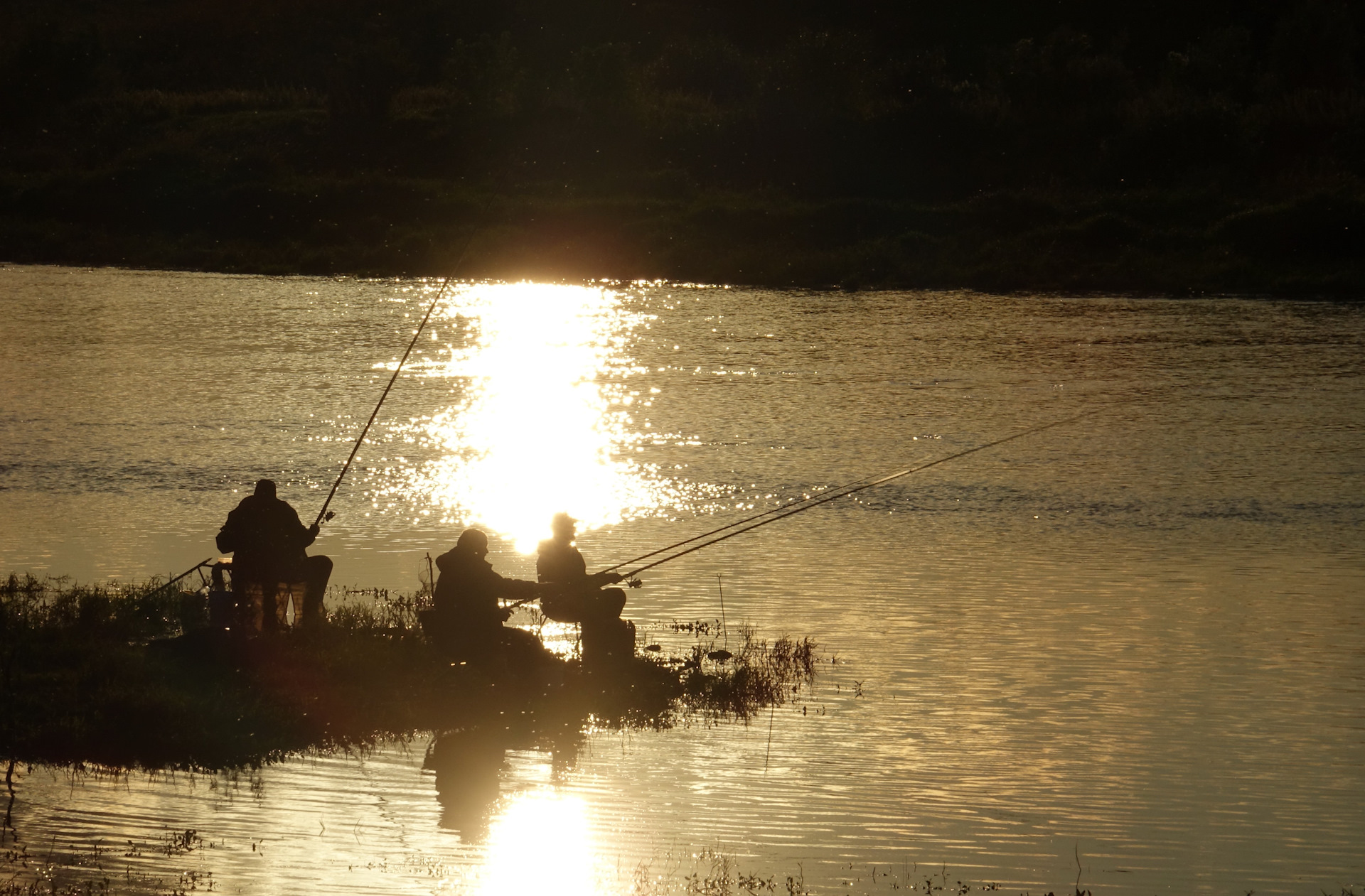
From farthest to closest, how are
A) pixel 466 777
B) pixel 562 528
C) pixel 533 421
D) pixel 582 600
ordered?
pixel 533 421 < pixel 562 528 < pixel 582 600 < pixel 466 777

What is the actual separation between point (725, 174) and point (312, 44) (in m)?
37.0

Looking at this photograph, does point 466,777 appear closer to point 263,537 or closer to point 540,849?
point 540,849

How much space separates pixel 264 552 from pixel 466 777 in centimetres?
212

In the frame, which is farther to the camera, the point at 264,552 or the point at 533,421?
Result: the point at 533,421

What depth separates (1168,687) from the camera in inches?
445

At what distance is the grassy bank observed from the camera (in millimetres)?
9078

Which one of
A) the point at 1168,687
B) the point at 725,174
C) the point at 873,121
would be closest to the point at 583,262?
the point at 725,174

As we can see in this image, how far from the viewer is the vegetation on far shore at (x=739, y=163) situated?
1837 inches

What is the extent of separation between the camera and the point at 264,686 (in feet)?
32.1

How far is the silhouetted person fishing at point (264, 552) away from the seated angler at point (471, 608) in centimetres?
86

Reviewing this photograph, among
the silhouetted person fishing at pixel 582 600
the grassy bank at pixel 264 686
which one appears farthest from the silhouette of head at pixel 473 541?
the grassy bank at pixel 264 686

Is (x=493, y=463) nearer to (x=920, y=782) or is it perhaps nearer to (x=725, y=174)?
(x=920, y=782)

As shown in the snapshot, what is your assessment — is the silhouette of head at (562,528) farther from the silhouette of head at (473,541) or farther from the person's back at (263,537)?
the person's back at (263,537)

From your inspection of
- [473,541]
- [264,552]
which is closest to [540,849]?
[473,541]
